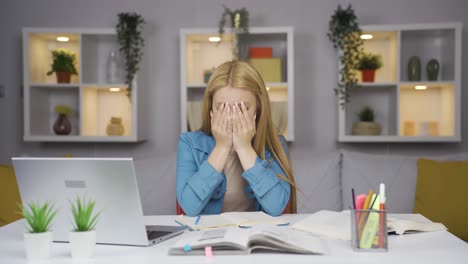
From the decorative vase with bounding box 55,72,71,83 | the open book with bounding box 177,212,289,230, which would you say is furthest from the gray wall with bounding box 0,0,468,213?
the open book with bounding box 177,212,289,230

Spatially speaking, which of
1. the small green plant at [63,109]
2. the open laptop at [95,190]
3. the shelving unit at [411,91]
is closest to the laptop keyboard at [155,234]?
the open laptop at [95,190]

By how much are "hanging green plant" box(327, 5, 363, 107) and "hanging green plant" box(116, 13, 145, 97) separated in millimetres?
1263

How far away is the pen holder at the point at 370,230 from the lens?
1.22 metres

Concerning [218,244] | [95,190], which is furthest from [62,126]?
[218,244]

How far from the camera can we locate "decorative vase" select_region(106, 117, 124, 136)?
3748mm

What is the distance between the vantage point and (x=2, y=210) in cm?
281

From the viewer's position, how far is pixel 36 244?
119 centimetres

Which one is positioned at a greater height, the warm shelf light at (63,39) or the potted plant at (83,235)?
the warm shelf light at (63,39)

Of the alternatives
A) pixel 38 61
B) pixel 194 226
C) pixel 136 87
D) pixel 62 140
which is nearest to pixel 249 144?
pixel 194 226

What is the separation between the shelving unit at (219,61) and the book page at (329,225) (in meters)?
1.94

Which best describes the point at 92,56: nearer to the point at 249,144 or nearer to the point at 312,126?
the point at 312,126

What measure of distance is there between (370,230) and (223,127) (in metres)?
0.86

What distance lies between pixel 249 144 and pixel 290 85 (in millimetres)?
1657

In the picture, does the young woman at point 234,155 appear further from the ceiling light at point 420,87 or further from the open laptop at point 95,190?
the ceiling light at point 420,87
